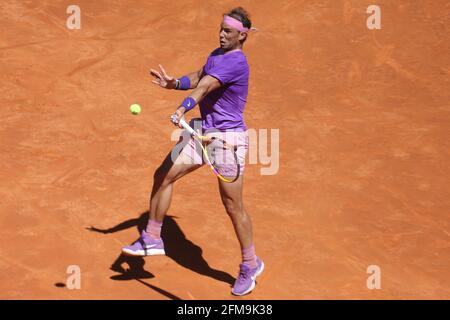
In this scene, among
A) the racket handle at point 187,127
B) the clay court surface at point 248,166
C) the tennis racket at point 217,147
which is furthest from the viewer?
the clay court surface at point 248,166

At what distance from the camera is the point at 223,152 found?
7305 millimetres

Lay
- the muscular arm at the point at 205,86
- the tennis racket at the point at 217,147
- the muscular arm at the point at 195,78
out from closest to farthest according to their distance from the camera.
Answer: the muscular arm at the point at 205,86
the tennis racket at the point at 217,147
the muscular arm at the point at 195,78

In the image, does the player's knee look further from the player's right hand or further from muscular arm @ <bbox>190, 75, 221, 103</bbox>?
the player's right hand

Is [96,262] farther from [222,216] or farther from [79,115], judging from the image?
[79,115]

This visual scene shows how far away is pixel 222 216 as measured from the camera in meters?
8.83

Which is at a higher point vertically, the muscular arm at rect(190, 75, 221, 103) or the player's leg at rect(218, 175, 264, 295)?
the muscular arm at rect(190, 75, 221, 103)

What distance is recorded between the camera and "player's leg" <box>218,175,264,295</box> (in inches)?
287

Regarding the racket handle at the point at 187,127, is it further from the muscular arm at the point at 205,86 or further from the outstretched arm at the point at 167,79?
the outstretched arm at the point at 167,79

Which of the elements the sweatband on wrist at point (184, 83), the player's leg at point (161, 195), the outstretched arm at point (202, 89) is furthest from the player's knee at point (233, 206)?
the sweatband on wrist at point (184, 83)

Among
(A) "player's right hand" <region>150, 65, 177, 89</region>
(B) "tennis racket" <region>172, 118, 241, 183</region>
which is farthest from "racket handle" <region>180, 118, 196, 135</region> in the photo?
(A) "player's right hand" <region>150, 65, 177, 89</region>

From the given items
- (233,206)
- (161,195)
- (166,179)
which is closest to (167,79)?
(166,179)

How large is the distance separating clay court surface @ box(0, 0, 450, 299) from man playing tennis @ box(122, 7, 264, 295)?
0.35 metres

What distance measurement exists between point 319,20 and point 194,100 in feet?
22.4

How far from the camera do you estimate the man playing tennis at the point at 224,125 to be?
7094 mm
